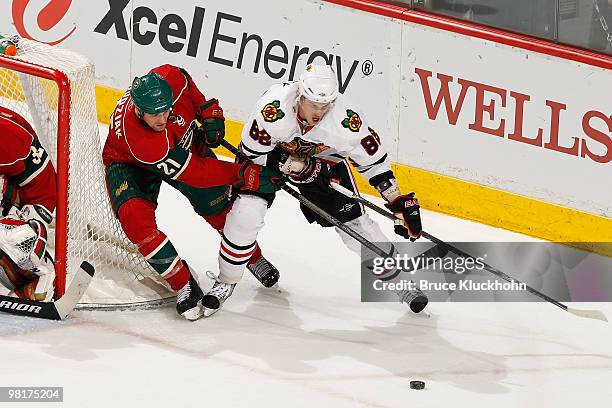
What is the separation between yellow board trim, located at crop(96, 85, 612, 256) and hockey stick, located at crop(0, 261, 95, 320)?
191 centimetres

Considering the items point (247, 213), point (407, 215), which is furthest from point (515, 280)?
point (247, 213)

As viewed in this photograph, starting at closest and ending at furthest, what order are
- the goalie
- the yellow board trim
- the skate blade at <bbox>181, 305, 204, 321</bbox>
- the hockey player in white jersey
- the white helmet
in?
1. the white helmet
2. the hockey player in white jersey
3. the goalie
4. the skate blade at <bbox>181, 305, 204, 321</bbox>
5. the yellow board trim

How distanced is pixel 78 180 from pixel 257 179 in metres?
0.66

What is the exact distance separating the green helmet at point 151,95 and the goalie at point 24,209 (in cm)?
53

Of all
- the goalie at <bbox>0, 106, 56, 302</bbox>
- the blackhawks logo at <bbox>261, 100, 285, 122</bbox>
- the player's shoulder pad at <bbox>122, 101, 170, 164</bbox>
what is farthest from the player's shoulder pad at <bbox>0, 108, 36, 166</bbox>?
A: the blackhawks logo at <bbox>261, 100, 285, 122</bbox>

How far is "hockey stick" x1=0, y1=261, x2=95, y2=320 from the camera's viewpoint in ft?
16.2

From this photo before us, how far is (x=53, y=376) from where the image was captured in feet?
15.0

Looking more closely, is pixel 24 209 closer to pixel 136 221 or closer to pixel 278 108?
pixel 136 221

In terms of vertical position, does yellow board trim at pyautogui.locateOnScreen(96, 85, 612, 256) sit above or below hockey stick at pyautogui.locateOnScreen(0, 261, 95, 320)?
above

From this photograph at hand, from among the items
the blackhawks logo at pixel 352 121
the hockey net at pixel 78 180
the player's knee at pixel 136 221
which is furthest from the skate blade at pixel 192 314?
the blackhawks logo at pixel 352 121

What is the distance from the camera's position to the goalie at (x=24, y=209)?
498 centimetres

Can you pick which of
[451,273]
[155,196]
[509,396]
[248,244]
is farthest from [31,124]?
[509,396]

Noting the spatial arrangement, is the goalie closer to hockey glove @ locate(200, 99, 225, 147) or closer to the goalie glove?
the goalie glove

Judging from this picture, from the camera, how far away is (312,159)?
5098 mm
